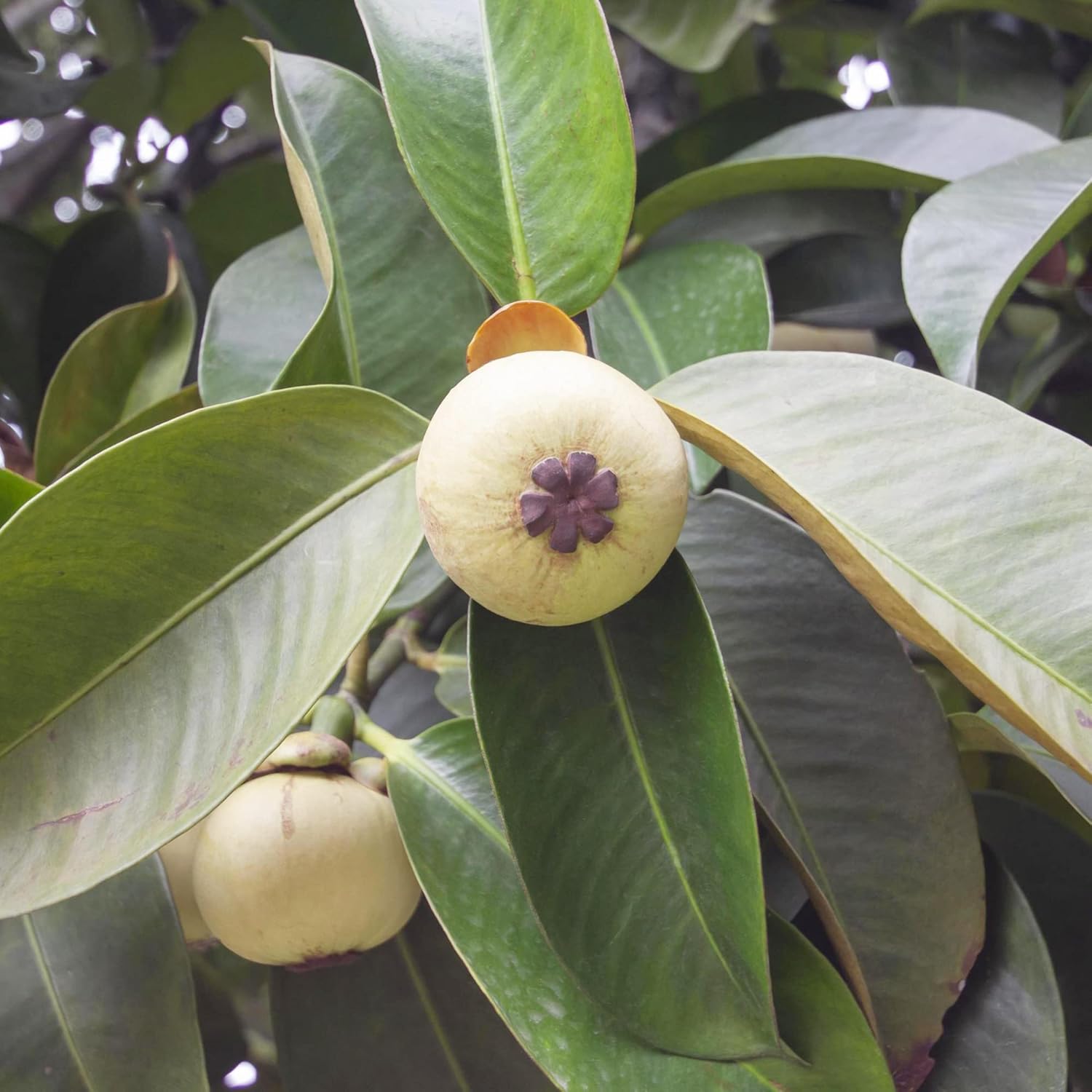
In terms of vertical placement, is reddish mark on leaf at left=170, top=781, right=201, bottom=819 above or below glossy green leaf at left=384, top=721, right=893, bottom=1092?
above

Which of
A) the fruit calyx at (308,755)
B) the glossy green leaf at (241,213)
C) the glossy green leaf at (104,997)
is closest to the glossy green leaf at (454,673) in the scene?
the fruit calyx at (308,755)

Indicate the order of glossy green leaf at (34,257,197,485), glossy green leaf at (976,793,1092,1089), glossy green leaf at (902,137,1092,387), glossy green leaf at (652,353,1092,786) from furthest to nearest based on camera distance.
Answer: glossy green leaf at (34,257,197,485) < glossy green leaf at (976,793,1092,1089) < glossy green leaf at (902,137,1092,387) < glossy green leaf at (652,353,1092,786)

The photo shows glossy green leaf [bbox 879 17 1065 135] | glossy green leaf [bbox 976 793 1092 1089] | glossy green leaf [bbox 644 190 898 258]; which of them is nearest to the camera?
glossy green leaf [bbox 976 793 1092 1089]

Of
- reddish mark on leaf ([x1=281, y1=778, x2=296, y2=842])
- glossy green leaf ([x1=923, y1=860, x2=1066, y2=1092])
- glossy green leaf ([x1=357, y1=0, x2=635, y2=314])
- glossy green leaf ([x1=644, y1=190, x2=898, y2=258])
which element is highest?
glossy green leaf ([x1=357, y1=0, x2=635, y2=314])

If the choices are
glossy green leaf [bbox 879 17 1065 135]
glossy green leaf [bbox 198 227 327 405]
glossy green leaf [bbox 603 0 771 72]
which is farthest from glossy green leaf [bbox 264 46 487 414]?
glossy green leaf [bbox 879 17 1065 135]

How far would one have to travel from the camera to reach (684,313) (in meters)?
0.79

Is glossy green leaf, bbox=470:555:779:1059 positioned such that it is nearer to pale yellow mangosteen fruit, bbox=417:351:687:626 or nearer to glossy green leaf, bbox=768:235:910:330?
pale yellow mangosteen fruit, bbox=417:351:687:626

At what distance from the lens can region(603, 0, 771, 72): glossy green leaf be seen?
3.30 ft

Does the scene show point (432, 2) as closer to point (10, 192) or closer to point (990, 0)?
point (990, 0)

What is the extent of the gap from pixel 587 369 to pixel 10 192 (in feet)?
4.13

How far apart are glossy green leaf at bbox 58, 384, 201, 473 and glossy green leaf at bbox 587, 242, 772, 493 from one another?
1.00ft

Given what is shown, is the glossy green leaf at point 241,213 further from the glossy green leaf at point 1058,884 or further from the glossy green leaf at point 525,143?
Answer: the glossy green leaf at point 1058,884

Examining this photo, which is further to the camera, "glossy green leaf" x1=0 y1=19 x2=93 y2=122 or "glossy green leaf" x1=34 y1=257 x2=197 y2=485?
"glossy green leaf" x1=0 y1=19 x2=93 y2=122

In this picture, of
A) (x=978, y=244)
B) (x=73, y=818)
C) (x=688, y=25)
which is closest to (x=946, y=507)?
(x=978, y=244)
